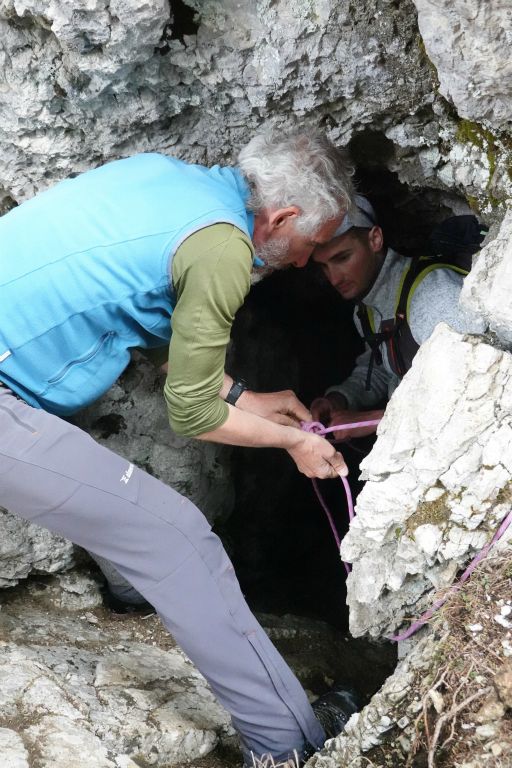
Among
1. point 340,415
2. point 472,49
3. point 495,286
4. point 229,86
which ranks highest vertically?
point 472,49

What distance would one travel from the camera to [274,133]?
9.96 feet

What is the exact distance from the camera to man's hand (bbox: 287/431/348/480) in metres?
3.24

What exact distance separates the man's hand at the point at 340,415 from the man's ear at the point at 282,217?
1.45 m

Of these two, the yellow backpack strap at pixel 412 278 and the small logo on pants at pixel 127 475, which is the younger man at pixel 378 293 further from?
the small logo on pants at pixel 127 475

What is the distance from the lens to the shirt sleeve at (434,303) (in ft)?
12.1

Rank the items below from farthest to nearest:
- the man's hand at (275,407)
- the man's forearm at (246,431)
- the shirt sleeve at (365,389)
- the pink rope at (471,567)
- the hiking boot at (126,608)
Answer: the shirt sleeve at (365,389), the hiking boot at (126,608), the man's hand at (275,407), the man's forearm at (246,431), the pink rope at (471,567)

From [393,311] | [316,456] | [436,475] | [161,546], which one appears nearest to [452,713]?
[436,475]

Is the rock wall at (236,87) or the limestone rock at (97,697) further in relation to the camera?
the rock wall at (236,87)

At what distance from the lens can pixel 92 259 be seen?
8.87ft

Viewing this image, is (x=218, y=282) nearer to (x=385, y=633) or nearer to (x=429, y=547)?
(x=429, y=547)

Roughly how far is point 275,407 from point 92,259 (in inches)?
50.5

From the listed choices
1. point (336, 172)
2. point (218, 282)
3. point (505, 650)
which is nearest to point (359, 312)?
point (336, 172)

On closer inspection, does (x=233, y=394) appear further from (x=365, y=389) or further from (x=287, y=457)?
(x=287, y=457)

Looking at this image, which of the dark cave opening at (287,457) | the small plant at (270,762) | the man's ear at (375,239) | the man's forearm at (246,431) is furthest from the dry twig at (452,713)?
the man's ear at (375,239)
